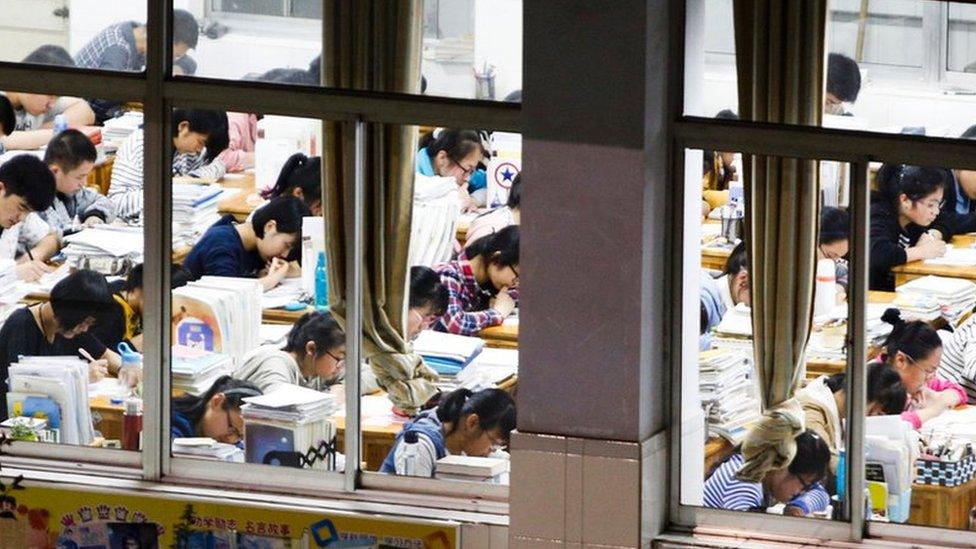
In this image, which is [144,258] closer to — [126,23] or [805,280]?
[126,23]

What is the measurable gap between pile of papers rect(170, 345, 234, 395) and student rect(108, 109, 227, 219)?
0.57 metres

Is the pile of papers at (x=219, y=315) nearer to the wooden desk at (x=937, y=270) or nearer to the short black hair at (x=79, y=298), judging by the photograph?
the short black hair at (x=79, y=298)

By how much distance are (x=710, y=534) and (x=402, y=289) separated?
1.45m

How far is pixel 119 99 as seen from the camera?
7.48 m

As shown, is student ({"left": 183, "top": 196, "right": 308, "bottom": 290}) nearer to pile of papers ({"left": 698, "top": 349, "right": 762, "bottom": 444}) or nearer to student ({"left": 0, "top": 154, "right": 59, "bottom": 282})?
student ({"left": 0, "top": 154, "right": 59, "bottom": 282})

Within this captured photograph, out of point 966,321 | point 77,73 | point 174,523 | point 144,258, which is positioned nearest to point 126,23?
point 77,73

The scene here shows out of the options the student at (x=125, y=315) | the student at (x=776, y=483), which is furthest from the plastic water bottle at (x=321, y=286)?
the student at (x=776, y=483)

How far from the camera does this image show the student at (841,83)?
673cm

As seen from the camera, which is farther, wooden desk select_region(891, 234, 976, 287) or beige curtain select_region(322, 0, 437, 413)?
beige curtain select_region(322, 0, 437, 413)

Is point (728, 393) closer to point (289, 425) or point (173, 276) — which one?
point (289, 425)

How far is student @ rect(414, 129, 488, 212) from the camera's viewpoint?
23.6 feet

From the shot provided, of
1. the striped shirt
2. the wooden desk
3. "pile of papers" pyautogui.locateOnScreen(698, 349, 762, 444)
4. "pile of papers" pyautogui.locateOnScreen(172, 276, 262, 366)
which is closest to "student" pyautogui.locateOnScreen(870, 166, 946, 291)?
the wooden desk

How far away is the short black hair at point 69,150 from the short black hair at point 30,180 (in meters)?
0.05

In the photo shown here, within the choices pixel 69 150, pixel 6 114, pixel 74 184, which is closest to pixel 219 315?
pixel 74 184
